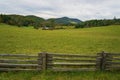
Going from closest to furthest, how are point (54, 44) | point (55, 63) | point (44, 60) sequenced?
point (44, 60)
point (55, 63)
point (54, 44)

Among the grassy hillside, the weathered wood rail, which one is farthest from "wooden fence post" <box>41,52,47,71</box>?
the grassy hillside

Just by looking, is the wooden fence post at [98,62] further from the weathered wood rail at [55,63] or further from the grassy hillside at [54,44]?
the grassy hillside at [54,44]

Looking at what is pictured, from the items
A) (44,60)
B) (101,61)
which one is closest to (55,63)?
(44,60)

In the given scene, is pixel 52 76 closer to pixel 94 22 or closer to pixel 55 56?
pixel 55 56

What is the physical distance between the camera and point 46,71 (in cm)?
1248

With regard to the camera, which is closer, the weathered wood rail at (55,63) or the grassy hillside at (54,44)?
the weathered wood rail at (55,63)

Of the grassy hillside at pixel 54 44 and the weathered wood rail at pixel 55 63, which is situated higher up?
the weathered wood rail at pixel 55 63

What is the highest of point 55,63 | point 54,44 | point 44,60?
point 44,60

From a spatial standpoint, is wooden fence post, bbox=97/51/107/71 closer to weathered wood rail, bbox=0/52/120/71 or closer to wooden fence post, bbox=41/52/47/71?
weathered wood rail, bbox=0/52/120/71

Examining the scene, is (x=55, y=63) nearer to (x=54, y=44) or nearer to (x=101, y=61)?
(x=101, y=61)

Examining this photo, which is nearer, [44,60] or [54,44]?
[44,60]

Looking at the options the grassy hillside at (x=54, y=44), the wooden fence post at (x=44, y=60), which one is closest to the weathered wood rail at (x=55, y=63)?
the wooden fence post at (x=44, y=60)

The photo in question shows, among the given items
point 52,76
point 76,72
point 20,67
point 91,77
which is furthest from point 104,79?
point 20,67

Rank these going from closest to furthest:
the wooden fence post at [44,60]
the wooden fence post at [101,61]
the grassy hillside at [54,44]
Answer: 1. the wooden fence post at [44,60]
2. the wooden fence post at [101,61]
3. the grassy hillside at [54,44]
